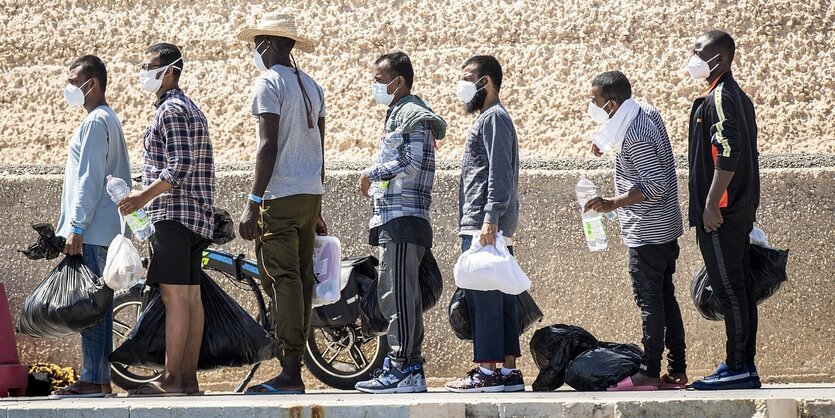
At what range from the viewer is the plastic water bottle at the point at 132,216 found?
652 cm

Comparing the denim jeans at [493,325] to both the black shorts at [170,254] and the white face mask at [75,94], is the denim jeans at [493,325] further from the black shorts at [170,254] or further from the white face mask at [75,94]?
the white face mask at [75,94]

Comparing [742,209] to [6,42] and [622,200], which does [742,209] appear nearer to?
[622,200]

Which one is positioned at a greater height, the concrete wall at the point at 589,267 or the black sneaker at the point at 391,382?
the concrete wall at the point at 589,267

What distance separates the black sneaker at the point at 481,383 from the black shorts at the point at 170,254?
4.72 ft

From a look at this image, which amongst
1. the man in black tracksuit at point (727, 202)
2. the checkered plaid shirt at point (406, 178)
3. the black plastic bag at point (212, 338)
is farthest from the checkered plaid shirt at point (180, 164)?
the man in black tracksuit at point (727, 202)

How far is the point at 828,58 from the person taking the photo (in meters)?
8.53

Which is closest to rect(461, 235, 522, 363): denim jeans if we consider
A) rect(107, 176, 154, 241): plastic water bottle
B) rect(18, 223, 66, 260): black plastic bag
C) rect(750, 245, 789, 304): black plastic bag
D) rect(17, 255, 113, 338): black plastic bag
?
rect(750, 245, 789, 304): black plastic bag

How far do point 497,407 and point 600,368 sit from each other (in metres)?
1.40

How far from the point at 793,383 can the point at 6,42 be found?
5902 mm

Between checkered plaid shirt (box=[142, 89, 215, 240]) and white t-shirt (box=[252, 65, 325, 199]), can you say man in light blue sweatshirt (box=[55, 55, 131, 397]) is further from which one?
white t-shirt (box=[252, 65, 325, 199])

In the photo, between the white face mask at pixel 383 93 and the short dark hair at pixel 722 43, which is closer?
the short dark hair at pixel 722 43

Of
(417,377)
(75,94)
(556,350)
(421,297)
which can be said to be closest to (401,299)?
(421,297)

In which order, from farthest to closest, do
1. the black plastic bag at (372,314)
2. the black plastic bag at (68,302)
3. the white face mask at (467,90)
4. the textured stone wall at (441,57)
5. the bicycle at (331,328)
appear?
1. the textured stone wall at (441,57)
2. the bicycle at (331,328)
3. the black plastic bag at (372,314)
4. the white face mask at (467,90)
5. the black plastic bag at (68,302)

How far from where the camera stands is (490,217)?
21.0 ft
